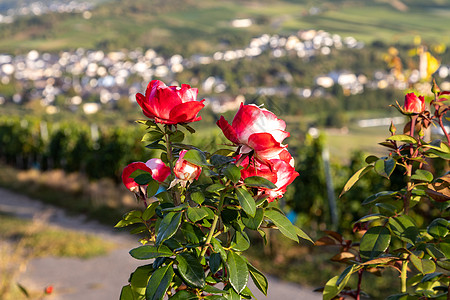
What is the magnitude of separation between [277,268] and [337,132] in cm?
1526

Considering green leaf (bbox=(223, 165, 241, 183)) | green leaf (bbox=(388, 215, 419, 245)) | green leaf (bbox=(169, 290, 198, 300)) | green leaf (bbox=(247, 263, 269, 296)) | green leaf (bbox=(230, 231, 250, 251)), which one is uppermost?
green leaf (bbox=(223, 165, 241, 183))

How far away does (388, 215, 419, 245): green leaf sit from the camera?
91 cm

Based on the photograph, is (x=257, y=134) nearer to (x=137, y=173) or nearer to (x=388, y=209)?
(x=137, y=173)

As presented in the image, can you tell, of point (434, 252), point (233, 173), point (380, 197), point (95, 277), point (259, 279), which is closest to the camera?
point (233, 173)

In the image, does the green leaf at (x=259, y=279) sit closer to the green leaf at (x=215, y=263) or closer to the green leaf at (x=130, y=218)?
the green leaf at (x=215, y=263)

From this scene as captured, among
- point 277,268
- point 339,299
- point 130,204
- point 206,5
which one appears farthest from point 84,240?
point 206,5

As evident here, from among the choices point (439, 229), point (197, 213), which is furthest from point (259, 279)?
point (439, 229)

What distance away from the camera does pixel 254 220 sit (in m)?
0.70

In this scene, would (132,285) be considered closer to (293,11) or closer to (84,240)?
(84,240)

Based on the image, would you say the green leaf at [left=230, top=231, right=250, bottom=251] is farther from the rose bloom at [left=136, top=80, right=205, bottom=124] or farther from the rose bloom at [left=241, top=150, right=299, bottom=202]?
the rose bloom at [left=136, top=80, right=205, bottom=124]

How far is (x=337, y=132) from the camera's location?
19.4 meters

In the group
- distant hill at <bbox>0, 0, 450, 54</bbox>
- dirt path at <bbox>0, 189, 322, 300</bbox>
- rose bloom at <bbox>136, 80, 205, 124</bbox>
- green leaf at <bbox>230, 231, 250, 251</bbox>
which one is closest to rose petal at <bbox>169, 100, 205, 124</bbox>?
rose bloom at <bbox>136, 80, 205, 124</bbox>

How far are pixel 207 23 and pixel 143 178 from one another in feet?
202

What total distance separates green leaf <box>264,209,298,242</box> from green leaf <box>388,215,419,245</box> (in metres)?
0.30
